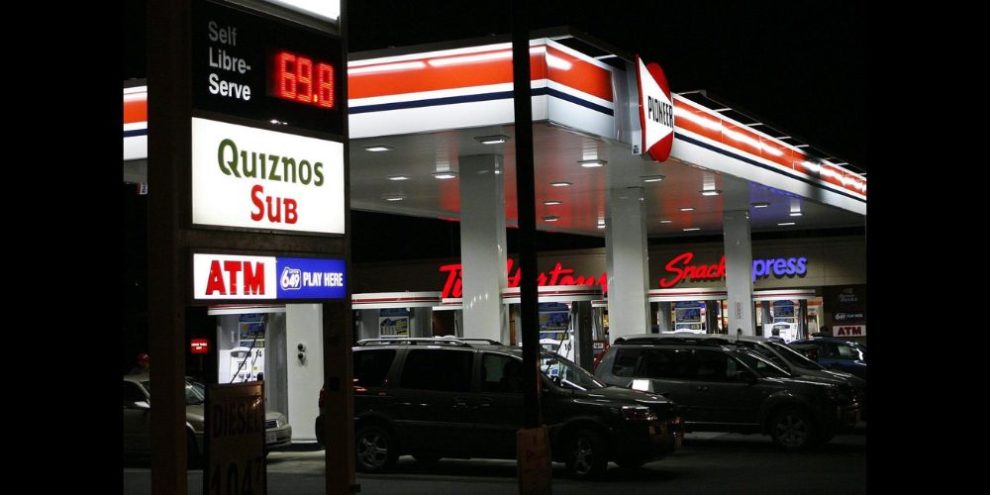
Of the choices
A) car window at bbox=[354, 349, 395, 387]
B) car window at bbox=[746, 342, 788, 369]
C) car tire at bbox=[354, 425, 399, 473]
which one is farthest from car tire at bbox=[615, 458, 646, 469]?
car window at bbox=[746, 342, 788, 369]

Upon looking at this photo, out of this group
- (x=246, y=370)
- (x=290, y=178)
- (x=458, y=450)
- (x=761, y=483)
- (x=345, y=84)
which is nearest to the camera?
(x=290, y=178)

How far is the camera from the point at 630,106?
18.9m

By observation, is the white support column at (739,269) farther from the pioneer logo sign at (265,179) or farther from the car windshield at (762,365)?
the pioneer logo sign at (265,179)

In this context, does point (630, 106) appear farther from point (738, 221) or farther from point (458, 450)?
point (738, 221)

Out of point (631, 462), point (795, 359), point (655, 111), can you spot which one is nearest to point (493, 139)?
point (655, 111)

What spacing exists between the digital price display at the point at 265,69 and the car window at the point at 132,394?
12.2m

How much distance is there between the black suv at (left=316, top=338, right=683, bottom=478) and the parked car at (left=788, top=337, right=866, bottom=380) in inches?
468

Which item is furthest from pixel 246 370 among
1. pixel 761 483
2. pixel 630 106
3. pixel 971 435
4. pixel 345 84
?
pixel 971 435

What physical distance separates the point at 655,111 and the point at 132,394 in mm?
10031

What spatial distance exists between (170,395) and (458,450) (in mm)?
9352

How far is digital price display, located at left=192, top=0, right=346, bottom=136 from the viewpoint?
→ 7.82 m

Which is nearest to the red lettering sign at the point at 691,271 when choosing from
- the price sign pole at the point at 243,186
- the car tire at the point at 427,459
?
the car tire at the point at 427,459

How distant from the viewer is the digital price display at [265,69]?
7.82 meters

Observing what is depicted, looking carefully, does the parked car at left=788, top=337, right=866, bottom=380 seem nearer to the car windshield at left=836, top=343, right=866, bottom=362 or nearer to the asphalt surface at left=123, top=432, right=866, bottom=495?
the car windshield at left=836, top=343, right=866, bottom=362
